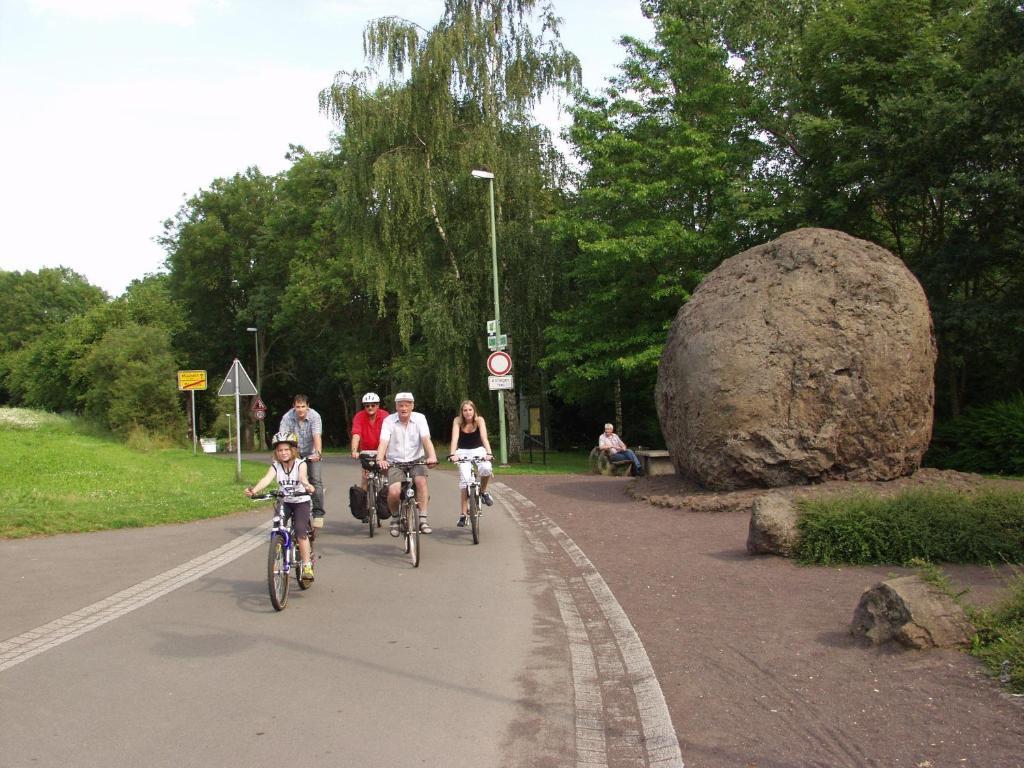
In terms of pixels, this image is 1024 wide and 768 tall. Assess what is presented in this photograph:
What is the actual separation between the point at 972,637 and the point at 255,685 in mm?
4196

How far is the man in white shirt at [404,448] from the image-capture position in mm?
10438

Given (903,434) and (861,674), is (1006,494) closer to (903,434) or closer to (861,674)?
Answer: (903,434)

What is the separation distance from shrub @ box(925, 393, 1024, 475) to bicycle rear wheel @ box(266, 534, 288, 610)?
1776cm

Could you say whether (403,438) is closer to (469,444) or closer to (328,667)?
(469,444)

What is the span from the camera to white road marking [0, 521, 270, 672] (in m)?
6.41

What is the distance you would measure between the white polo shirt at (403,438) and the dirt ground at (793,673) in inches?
89.3

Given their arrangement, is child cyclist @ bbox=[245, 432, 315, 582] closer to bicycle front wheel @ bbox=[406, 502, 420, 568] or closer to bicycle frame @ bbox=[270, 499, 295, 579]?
bicycle frame @ bbox=[270, 499, 295, 579]

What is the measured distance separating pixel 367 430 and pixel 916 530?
22.6 ft

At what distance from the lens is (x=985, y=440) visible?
70.6 ft

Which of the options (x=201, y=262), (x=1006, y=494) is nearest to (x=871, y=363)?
(x=1006, y=494)

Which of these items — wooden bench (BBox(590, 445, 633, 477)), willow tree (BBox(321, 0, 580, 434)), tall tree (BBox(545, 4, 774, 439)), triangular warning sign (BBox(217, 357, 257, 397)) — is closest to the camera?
triangular warning sign (BBox(217, 357, 257, 397))

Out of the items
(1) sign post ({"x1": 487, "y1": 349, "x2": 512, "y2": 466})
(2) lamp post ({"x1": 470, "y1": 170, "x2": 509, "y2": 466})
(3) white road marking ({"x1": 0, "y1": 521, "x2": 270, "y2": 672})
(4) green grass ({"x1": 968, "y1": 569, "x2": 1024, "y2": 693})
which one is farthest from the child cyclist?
(2) lamp post ({"x1": 470, "y1": 170, "x2": 509, "y2": 466})

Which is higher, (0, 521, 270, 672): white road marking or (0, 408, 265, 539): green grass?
(0, 408, 265, 539): green grass

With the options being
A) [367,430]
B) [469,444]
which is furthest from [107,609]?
Answer: [367,430]
